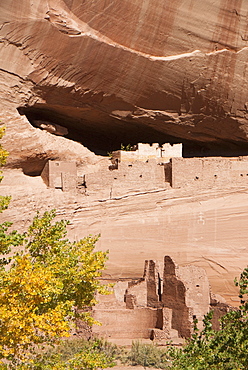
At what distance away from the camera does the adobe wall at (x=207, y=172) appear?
2211 centimetres

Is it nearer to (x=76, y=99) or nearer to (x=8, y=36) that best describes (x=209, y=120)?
(x=76, y=99)

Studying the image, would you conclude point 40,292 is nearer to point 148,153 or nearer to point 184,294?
point 184,294

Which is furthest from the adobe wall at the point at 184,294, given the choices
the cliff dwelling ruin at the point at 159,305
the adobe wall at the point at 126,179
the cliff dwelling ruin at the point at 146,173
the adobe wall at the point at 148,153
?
the adobe wall at the point at 148,153

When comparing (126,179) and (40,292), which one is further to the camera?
(126,179)

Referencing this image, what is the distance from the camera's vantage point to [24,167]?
21.8 m

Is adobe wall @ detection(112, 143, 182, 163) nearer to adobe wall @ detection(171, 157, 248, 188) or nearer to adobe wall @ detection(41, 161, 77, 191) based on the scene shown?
adobe wall @ detection(171, 157, 248, 188)

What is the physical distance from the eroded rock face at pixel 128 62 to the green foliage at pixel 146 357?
29.1 ft

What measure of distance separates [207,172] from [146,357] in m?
8.47

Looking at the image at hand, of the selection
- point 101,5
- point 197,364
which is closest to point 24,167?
point 101,5

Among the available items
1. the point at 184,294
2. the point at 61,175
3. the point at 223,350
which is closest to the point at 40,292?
the point at 223,350

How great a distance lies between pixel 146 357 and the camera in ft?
51.7

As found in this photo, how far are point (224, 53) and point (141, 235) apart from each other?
21.6 ft

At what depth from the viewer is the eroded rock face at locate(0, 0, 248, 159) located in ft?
63.8

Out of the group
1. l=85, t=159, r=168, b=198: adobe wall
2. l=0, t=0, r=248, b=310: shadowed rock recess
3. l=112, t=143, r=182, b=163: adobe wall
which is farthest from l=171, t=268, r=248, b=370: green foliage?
l=112, t=143, r=182, b=163: adobe wall
